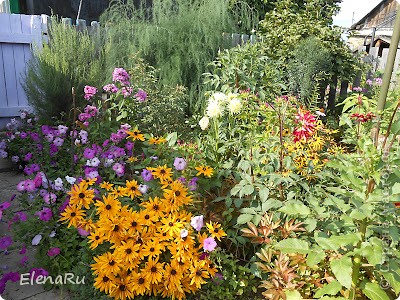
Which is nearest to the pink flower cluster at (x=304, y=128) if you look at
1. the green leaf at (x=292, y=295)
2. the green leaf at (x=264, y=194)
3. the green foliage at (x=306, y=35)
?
the green leaf at (x=264, y=194)

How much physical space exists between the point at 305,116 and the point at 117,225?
48.4 inches

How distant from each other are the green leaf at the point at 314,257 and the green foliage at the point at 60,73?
2974 mm

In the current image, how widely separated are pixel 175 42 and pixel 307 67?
160cm

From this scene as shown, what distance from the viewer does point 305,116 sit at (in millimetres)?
2139

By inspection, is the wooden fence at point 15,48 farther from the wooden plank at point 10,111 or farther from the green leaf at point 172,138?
the green leaf at point 172,138

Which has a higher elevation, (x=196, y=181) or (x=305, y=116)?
(x=305, y=116)

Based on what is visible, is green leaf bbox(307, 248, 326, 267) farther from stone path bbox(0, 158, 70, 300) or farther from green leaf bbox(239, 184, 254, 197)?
stone path bbox(0, 158, 70, 300)

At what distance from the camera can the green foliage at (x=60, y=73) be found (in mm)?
3678

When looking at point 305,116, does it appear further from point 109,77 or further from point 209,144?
point 109,77

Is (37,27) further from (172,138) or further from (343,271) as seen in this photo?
(343,271)

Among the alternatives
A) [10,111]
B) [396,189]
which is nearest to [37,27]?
[10,111]

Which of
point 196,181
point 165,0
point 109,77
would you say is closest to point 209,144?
point 196,181

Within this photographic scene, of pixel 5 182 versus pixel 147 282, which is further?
pixel 5 182

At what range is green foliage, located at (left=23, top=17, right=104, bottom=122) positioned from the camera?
3.68 metres
